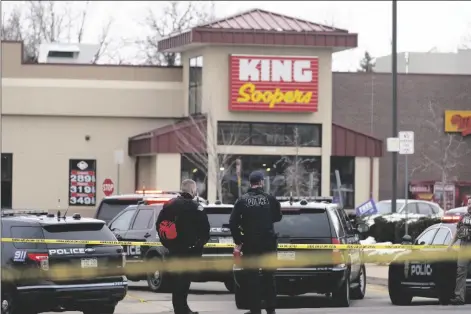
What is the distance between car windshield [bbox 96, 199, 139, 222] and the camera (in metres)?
26.0

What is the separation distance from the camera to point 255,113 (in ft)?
151

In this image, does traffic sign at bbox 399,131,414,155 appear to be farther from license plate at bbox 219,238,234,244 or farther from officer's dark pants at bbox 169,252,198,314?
officer's dark pants at bbox 169,252,198,314

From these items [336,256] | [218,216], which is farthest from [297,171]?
[336,256]

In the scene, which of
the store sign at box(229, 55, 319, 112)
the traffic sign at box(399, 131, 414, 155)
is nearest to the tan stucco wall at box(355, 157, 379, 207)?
the store sign at box(229, 55, 319, 112)

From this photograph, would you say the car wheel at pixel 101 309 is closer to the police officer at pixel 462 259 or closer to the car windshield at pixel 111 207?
the police officer at pixel 462 259

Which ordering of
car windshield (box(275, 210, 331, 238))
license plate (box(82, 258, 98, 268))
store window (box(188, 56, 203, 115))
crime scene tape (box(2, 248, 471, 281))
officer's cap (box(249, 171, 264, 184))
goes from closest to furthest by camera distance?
crime scene tape (box(2, 248, 471, 281)) < officer's cap (box(249, 171, 264, 184)) < license plate (box(82, 258, 98, 268)) < car windshield (box(275, 210, 331, 238)) < store window (box(188, 56, 203, 115))

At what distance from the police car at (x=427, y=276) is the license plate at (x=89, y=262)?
17.1ft

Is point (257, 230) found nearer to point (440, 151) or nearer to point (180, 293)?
point (180, 293)

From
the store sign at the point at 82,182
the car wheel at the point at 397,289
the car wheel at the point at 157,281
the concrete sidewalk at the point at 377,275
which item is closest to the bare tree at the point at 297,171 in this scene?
the store sign at the point at 82,182

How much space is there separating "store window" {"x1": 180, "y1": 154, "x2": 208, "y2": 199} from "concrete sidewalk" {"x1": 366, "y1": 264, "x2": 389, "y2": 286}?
19.1 meters

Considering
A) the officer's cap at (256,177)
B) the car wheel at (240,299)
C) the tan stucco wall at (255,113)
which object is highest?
the tan stucco wall at (255,113)

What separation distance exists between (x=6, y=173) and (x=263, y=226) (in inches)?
1385

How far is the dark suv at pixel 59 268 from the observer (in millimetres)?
15039

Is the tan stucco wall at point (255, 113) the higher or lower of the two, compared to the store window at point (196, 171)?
higher
